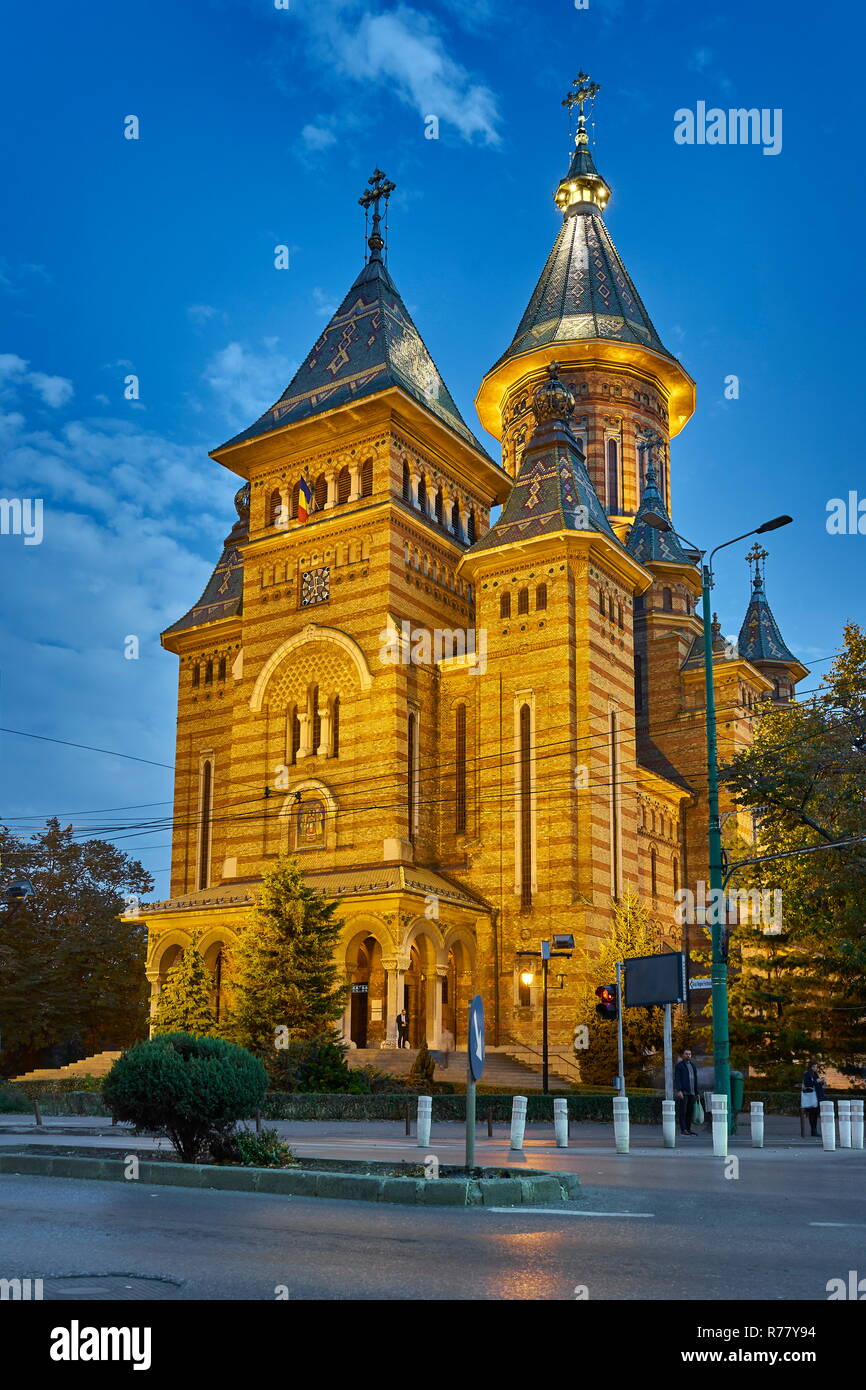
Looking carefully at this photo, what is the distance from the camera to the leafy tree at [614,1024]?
3231 centimetres

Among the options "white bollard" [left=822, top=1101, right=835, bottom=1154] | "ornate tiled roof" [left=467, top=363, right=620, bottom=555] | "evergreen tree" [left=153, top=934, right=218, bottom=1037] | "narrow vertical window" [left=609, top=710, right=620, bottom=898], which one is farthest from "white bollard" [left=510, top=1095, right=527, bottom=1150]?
"ornate tiled roof" [left=467, top=363, right=620, bottom=555]

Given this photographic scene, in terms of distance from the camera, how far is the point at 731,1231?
8906 millimetres

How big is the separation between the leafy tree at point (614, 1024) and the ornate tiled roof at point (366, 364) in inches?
719

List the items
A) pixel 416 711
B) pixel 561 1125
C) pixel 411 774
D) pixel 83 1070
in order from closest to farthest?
pixel 561 1125
pixel 83 1070
pixel 411 774
pixel 416 711

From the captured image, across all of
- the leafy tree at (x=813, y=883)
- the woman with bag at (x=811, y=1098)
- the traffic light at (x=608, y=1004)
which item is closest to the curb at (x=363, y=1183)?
Result: the traffic light at (x=608, y=1004)

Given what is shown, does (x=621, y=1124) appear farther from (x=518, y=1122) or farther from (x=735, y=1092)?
(x=735, y=1092)

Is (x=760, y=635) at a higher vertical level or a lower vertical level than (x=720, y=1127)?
higher

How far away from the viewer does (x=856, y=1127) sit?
22156mm

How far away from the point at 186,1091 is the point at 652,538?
44679 millimetres

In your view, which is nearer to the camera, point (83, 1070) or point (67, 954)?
point (83, 1070)

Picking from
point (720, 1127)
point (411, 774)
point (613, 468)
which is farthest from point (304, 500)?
point (720, 1127)

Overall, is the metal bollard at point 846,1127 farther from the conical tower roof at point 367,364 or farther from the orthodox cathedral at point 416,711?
the conical tower roof at point 367,364

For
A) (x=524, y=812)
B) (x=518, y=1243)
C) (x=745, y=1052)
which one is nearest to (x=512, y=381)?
(x=524, y=812)
